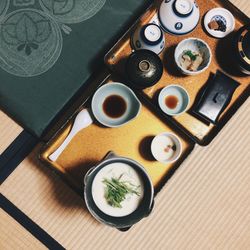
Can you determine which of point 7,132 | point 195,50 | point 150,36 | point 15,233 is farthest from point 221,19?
point 15,233

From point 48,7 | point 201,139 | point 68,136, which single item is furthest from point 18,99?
point 201,139

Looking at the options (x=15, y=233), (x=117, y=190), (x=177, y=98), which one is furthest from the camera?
(x=15, y=233)

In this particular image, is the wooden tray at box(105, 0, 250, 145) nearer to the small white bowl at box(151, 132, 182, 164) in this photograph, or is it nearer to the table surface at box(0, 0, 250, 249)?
the small white bowl at box(151, 132, 182, 164)

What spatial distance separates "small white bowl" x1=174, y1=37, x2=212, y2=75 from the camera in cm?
113

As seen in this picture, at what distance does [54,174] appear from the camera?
50.4 inches

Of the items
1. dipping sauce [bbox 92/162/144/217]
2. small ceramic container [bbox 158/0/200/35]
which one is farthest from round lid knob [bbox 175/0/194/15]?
dipping sauce [bbox 92/162/144/217]

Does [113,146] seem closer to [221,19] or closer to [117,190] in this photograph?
[117,190]

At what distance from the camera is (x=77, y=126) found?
1153mm

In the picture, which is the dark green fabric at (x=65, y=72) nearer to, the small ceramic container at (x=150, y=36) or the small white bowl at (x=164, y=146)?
the small ceramic container at (x=150, y=36)

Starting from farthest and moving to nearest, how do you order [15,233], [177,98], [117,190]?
[15,233] → [177,98] → [117,190]

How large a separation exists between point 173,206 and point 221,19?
2.13ft

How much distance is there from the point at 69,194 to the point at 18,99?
37cm

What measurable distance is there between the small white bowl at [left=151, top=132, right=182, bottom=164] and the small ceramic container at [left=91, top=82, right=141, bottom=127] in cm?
11

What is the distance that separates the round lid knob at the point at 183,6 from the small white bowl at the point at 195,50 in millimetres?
84
